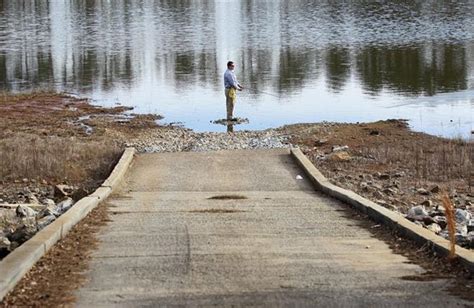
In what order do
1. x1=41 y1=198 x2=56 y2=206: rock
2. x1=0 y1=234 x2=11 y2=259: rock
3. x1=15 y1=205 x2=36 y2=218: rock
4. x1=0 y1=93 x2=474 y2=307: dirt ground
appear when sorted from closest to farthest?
x1=0 y1=93 x2=474 y2=307: dirt ground
x1=0 y1=234 x2=11 y2=259: rock
x1=15 y1=205 x2=36 y2=218: rock
x1=41 y1=198 x2=56 y2=206: rock

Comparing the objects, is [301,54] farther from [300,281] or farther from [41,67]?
[300,281]

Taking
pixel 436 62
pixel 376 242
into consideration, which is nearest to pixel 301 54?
pixel 436 62

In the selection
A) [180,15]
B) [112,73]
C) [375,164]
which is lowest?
[375,164]

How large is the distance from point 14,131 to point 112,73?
2078 centimetres

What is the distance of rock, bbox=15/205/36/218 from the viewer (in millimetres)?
12039

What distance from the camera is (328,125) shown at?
26.2 metres

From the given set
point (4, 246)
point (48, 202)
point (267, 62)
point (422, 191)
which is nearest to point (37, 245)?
point (4, 246)

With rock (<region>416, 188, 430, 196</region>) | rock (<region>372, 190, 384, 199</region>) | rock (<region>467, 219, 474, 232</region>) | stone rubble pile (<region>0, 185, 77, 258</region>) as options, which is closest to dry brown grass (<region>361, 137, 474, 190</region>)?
rock (<region>416, 188, 430, 196</region>)

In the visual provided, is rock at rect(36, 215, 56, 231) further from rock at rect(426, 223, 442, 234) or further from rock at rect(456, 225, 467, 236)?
rock at rect(456, 225, 467, 236)

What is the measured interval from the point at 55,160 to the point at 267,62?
98.9 feet

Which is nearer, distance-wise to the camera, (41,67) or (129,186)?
(129,186)

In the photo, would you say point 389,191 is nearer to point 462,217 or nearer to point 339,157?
point 462,217

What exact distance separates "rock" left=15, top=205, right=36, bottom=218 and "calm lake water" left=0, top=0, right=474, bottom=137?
47.2 feet

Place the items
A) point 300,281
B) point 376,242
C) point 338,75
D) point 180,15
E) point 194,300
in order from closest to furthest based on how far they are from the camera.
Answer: point 194,300 → point 300,281 → point 376,242 → point 338,75 → point 180,15
